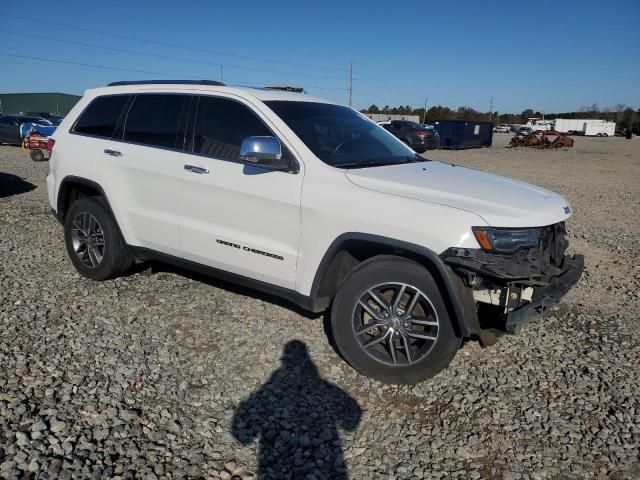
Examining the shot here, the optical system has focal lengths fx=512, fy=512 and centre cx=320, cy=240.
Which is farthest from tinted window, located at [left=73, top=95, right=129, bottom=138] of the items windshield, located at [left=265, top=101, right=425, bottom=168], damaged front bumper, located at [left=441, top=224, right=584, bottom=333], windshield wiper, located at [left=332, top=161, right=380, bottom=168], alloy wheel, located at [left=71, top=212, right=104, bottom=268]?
damaged front bumper, located at [left=441, top=224, right=584, bottom=333]

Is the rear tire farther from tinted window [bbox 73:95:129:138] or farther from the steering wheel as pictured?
the steering wheel

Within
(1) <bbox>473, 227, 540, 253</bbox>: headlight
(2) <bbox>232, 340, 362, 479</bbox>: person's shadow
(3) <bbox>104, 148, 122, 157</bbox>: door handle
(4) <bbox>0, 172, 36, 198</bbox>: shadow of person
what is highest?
(3) <bbox>104, 148, 122, 157</bbox>: door handle

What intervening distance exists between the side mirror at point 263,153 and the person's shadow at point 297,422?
1.44 m

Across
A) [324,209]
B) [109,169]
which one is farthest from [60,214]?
[324,209]

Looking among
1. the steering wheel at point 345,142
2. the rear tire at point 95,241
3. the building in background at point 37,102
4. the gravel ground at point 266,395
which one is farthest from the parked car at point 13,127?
the building in background at point 37,102

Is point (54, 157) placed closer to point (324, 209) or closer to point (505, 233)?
point (324, 209)

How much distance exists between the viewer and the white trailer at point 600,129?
7938 centimetres

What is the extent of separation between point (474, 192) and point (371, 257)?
0.80 m

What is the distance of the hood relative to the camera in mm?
3080

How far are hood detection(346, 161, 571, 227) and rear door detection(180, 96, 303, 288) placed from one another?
1.96 ft

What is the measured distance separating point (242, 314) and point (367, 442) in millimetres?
1939

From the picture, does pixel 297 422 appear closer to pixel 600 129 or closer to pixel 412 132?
pixel 412 132

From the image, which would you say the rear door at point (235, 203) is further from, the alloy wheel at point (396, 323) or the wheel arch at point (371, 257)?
the alloy wheel at point (396, 323)

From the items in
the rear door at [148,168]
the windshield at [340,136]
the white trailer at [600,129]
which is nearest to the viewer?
the windshield at [340,136]
